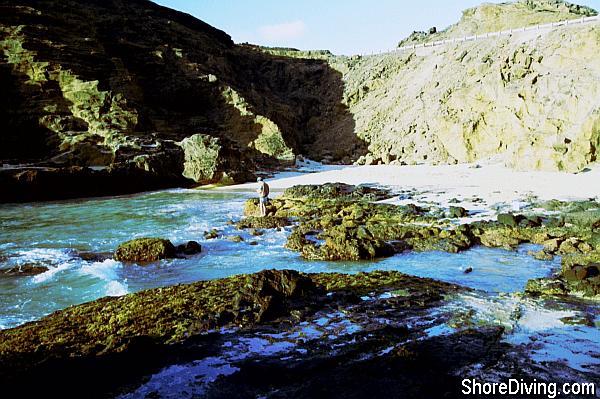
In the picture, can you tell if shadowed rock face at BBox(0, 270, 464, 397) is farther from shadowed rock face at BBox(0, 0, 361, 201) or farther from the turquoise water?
shadowed rock face at BBox(0, 0, 361, 201)

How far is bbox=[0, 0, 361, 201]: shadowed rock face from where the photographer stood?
931 inches

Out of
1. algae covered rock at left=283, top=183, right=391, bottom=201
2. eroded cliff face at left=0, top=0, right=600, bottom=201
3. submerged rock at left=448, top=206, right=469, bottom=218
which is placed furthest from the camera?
eroded cliff face at left=0, top=0, right=600, bottom=201

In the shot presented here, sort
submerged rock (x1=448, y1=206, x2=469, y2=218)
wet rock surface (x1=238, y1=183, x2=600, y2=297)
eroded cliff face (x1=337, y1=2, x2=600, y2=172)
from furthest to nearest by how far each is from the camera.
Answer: eroded cliff face (x1=337, y1=2, x2=600, y2=172) < submerged rock (x1=448, y1=206, x2=469, y2=218) < wet rock surface (x1=238, y1=183, x2=600, y2=297)

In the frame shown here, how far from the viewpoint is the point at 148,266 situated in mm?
7980

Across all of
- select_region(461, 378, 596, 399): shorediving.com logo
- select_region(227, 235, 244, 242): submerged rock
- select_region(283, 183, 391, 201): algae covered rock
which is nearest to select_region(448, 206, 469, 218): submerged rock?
select_region(283, 183, 391, 201): algae covered rock

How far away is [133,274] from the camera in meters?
7.47

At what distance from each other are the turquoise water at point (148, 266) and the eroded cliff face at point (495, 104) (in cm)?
1434

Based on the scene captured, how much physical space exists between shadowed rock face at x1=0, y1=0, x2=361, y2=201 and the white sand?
212 inches

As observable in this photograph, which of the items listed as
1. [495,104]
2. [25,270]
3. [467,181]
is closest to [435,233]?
[25,270]

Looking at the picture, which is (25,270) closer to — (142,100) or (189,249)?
(189,249)

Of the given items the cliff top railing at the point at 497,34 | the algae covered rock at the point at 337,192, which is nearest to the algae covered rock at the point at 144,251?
the algae covered rock at the point at 337,192

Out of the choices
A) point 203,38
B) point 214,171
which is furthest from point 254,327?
point 203,38

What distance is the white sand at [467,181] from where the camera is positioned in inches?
587

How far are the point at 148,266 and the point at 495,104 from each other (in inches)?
974
